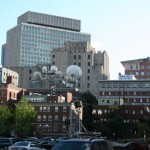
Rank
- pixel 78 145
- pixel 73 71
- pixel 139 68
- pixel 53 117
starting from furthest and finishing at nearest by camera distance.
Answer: pixel 139 68
pixel 73 71
pixel 53 117
pixel 78 145

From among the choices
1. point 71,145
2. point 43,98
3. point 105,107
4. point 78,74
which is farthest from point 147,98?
point 71,145

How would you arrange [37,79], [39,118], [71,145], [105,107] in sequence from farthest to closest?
[37,79]
[105,107]
[39,118]
[71,145]

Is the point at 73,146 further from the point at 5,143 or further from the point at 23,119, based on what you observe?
the point at 23,119

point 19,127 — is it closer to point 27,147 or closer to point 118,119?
point 118,119

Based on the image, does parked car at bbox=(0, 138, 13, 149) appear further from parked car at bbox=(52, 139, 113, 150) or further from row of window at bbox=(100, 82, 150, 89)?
row of window at bbox=(100, 82, 150, 89)

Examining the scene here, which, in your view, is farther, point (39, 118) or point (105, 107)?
point (105, 107)

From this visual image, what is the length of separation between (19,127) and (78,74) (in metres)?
68.3

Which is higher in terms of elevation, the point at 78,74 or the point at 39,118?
the point at 78,74

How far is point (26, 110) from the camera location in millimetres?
106750

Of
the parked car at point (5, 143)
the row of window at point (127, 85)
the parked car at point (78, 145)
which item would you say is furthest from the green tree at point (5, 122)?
the parked car at point (78, 145)

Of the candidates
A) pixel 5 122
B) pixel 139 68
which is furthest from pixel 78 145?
pixel 139 68

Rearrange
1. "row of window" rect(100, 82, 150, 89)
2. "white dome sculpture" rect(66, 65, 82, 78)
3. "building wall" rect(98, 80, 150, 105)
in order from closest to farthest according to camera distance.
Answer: "building wall" rect(98, 80, 150, 105), "row of window" rect(100, 82, 150, 89), "white dome sculpture" rect(66, 65, 82, 78)

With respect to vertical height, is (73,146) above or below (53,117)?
below

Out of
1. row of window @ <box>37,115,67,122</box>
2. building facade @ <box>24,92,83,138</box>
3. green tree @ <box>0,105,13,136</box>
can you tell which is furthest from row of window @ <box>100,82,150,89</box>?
green tree @ <box>0,105,13,136</box>
